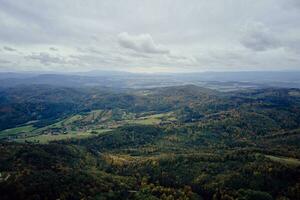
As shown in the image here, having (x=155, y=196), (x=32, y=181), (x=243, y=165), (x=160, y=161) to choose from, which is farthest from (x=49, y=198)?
(x=243, y=165)

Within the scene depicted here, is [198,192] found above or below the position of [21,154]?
below

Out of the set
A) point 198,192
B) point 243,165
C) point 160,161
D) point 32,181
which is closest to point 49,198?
point 32,181

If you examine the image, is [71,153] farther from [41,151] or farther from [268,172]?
[268,172]

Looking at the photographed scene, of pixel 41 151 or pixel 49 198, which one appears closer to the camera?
pixel 49 198

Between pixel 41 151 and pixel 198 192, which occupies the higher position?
pixel 41 151

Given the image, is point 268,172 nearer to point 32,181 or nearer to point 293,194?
point 293,194

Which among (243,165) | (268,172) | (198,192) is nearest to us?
(198,192)

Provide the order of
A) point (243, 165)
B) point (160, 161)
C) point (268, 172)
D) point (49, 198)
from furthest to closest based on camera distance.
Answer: point (160, 161) → point (243, 165) → point (268, 172) → point (49, 198)

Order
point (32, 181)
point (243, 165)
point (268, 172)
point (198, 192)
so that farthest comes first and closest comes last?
point (243, 165) < point (268, 172) < point (198, 192) < point (32, 181)

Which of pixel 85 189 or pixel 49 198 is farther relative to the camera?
pixel 85 189

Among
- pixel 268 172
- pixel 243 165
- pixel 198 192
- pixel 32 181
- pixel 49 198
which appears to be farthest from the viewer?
pixel 243 165
